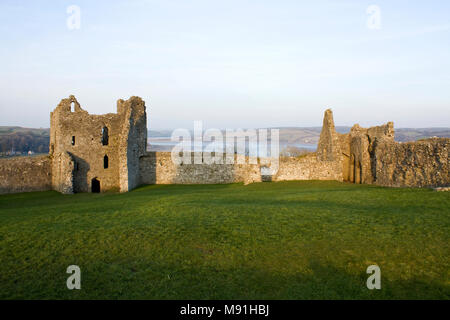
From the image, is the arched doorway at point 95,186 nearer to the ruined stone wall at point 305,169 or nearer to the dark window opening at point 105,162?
the dark window opening at point 105,162

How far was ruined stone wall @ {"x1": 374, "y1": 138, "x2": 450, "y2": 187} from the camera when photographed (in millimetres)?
17750

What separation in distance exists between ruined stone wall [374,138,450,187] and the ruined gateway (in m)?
0.58

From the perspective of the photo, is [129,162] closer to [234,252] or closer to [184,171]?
[184,171]

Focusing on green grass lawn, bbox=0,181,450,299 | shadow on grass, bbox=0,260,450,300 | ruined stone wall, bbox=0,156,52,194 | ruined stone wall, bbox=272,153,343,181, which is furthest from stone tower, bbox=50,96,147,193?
shadow on grass, bbox=0,260,450,300

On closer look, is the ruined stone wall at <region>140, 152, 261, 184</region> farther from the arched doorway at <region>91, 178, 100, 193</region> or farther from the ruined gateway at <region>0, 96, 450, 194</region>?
the arched doorway at <region>91, 178, 100, 193</region>

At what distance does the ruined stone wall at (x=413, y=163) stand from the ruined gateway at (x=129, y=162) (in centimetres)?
58

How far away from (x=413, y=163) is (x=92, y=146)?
80.6 feet

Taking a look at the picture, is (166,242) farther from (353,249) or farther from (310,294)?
(353,249)

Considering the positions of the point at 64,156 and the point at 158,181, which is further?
the point at 158,181

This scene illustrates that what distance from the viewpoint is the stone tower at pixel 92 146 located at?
27469 mm

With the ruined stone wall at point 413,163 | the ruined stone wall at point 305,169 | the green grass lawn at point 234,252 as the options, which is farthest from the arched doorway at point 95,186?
the ruined stone wall at point 413,163

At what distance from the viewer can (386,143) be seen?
23.0m

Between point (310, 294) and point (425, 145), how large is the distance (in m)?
16.1
